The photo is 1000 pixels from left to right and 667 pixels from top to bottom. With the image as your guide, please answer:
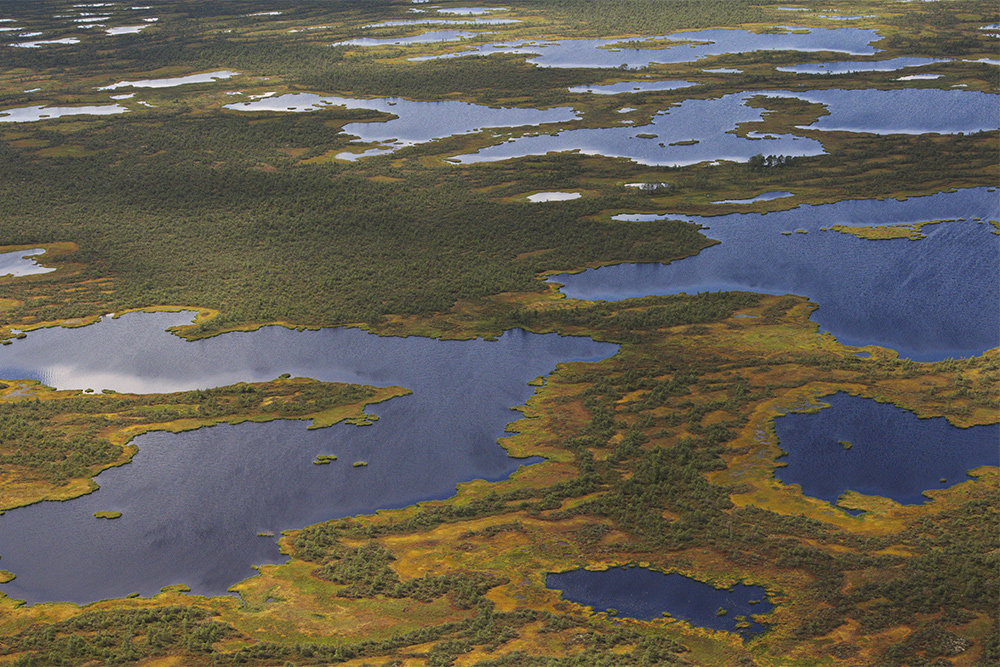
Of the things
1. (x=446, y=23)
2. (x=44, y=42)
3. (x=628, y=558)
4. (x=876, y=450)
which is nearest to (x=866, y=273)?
(x=876, y=450)

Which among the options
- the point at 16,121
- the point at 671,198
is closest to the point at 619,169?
the point at 671,198

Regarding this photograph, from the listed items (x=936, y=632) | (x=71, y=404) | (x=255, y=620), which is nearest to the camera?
(x=936, y=632)

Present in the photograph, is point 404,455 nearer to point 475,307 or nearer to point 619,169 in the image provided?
point 475,307

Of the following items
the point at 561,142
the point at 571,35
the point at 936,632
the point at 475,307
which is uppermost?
the point at 571,35

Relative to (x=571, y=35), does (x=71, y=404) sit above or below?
below

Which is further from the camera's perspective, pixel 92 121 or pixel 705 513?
pixel 92 121

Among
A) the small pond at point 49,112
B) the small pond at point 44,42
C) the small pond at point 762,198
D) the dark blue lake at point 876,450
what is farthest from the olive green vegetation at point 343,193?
the small pond at point 44,42

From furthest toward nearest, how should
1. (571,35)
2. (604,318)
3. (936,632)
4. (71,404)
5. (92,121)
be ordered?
(571,35) → (92,121) → (604,318) → (71,404) → (936,632)

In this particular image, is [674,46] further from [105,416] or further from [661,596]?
[661,596]
